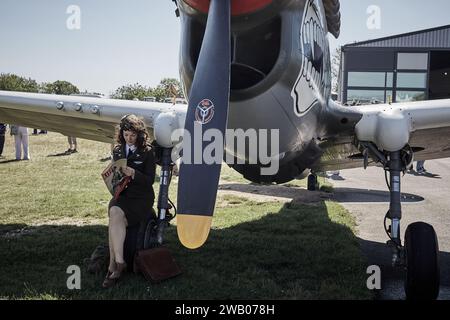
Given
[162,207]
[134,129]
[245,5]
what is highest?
[245,5]

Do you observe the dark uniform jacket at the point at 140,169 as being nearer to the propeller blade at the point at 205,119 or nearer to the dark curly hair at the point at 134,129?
the dark curly hair at the point at 134,129

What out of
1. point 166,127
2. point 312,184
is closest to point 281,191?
point 312,184

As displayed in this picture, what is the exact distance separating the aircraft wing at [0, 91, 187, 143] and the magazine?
0.65 meters

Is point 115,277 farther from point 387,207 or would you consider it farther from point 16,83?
point 16,83

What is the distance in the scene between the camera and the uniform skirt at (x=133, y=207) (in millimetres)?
4125

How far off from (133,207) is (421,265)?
2648 millimetres

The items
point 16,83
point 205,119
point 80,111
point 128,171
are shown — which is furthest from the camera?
point 16,83

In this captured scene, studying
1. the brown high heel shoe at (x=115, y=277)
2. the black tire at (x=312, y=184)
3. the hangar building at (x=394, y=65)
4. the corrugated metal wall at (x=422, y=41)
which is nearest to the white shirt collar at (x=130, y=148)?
the brown high heel shoe at (x=115, y=277)

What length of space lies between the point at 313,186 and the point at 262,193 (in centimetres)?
131

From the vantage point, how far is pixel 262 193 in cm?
962

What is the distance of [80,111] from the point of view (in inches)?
209

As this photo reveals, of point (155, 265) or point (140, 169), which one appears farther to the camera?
point (140, 169)
